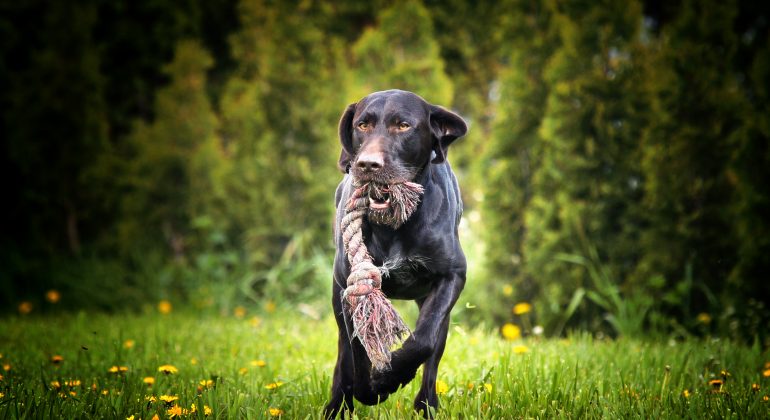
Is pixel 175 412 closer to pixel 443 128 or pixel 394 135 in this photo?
pixel 394 135

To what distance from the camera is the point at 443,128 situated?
3289mm

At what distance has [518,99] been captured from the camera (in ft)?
22.4

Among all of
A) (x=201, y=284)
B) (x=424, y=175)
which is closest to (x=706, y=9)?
(x=424, y=175)

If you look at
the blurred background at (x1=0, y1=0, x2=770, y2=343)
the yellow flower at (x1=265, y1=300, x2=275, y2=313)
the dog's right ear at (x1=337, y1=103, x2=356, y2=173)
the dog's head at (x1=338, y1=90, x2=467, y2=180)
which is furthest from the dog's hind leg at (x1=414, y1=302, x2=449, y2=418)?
the yellow flower at (x1=265, y1=300, x2=275, y2=313)

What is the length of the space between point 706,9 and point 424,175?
408cm

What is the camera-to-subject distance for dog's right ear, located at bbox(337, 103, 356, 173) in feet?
10.8

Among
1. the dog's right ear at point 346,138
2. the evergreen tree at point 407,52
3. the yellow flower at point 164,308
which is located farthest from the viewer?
the evergreen tree at point 407,52

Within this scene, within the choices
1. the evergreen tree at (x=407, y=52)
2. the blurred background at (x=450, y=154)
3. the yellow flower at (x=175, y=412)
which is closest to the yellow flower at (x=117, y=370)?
the yellow flower at (x=175, y=412)

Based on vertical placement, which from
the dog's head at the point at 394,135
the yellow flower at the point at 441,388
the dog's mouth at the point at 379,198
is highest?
the dog's head at the point at 394,135

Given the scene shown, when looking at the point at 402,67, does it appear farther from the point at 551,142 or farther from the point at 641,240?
the point at 641,240

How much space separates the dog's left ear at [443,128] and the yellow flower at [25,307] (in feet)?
18.9

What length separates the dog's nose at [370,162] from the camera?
2.81 metres

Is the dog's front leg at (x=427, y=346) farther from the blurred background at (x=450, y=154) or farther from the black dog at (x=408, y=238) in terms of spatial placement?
the blurred background at (x=450, y=154)

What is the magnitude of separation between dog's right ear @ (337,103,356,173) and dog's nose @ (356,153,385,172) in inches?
16.5
